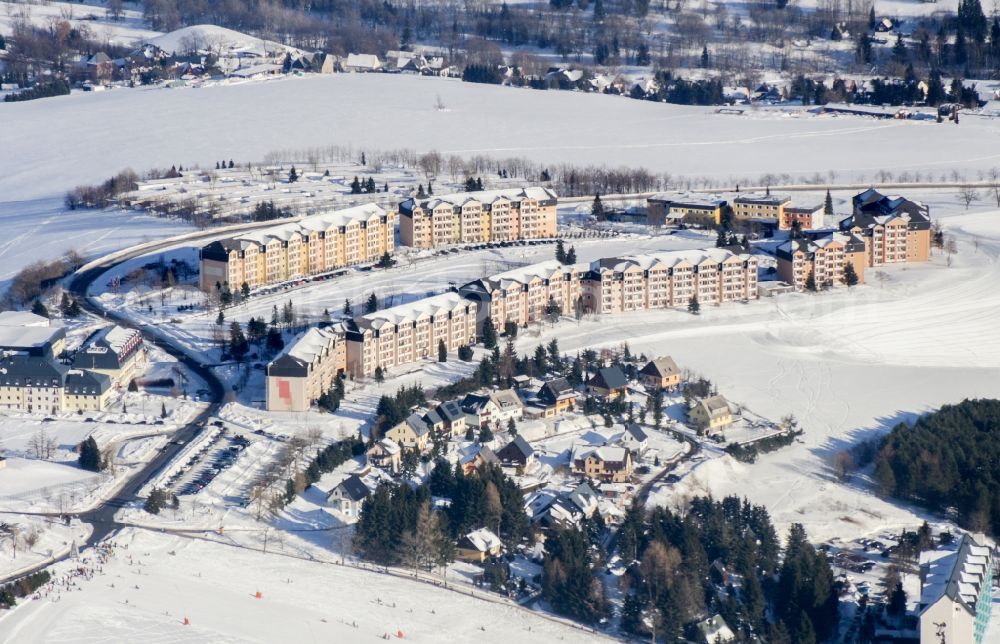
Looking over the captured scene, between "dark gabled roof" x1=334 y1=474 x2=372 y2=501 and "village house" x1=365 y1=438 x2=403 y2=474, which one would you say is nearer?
"dark gabled roof" x1=334 y1=474 x2=372 y2=501

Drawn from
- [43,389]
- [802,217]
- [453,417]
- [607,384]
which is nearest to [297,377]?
[453,417]

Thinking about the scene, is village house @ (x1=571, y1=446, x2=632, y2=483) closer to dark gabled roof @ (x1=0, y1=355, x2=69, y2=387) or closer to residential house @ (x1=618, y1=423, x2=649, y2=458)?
residential house @ (x1=618, y1=423, x2=649, y2=458)

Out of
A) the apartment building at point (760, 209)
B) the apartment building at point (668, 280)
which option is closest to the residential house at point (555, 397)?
the apartment building at point (668, 280)

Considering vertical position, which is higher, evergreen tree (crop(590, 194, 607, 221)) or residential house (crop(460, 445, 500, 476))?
evergreen tree (crop(590, 194, 607, 221))

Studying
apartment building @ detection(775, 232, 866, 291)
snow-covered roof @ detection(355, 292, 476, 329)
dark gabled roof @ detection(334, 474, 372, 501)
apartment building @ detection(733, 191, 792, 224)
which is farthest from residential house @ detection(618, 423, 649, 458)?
apartment building @ detection(733, 191, 792, 224)

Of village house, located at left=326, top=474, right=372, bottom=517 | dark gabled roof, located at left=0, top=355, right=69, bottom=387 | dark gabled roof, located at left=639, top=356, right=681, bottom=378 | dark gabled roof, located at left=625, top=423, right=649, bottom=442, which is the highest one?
dark gabled roof, located at left=0, top=355, right=69, bottom=387

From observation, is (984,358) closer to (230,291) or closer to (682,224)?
(682,224)
